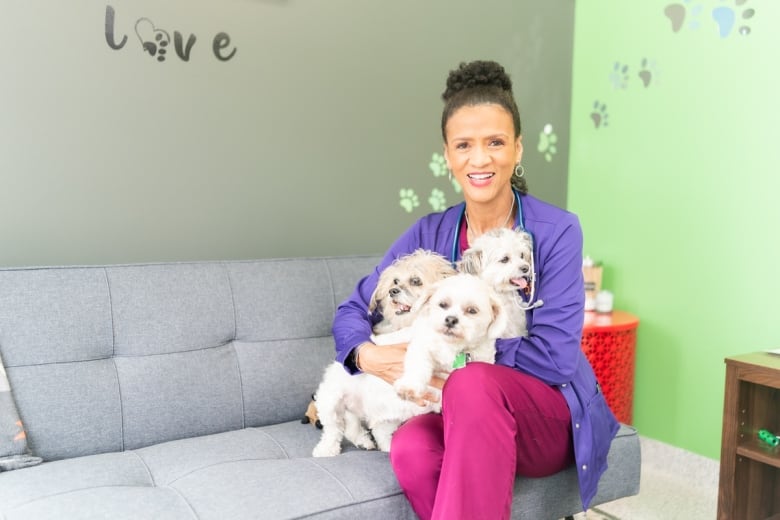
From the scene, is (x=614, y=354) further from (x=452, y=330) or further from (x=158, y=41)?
(x=158, y=41)

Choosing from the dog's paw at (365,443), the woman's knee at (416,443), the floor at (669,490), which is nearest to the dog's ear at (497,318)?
the woman's knee at (416,443)

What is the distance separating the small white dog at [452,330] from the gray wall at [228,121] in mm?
1119

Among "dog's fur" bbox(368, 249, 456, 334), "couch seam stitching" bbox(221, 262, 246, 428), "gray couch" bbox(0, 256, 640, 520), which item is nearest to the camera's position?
"gray couch" bbox(0, 256, 640, 520)

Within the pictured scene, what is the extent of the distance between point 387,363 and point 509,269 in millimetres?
394

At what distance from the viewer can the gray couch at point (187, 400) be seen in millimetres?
1482

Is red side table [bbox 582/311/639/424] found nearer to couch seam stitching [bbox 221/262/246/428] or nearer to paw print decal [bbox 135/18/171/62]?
couch seam stitching [bbox 221/262/246/428]

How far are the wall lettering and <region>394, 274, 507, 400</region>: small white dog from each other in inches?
52.2

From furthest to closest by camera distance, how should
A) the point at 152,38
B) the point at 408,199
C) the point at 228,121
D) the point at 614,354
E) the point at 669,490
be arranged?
the point at 408,199
the point at 614,354
the point at 669,490
the point at 228,121
the point at 152,38

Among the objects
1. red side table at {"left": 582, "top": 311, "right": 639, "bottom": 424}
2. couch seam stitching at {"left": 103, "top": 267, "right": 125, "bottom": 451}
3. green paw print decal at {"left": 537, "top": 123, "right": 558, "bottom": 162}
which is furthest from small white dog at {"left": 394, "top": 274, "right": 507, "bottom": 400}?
green paw print decal at {"left": 537, "top": 123, "right": 558, "bottom": 162}

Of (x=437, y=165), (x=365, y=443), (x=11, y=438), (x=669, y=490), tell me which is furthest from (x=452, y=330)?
(x=669, y=490)

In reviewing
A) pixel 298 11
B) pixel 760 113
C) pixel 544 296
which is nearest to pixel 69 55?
pixel 298 11

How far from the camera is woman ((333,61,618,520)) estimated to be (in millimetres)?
1404

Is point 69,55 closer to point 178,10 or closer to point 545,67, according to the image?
point 178,10

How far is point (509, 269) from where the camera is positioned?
1.65 metres
